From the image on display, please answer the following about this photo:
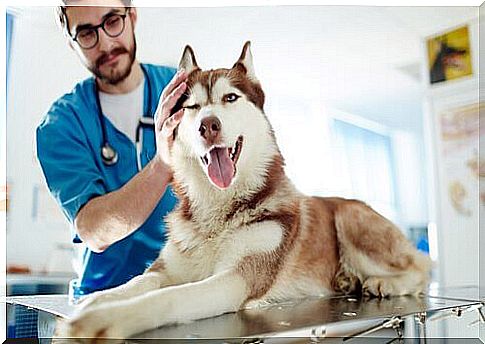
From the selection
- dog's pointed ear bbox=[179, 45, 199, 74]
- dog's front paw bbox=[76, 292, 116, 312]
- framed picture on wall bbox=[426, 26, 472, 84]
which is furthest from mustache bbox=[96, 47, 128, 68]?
framed picture on wall bbox=[426, 26, 472, 84]

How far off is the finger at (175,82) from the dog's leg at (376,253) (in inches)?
17.1

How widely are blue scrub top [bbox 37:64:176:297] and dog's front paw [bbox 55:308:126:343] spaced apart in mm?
321

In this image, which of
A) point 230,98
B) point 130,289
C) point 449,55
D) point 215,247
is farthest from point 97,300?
point 449,55

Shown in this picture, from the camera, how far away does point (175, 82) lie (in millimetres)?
1280

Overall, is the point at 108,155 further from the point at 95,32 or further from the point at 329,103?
the point at 329,103

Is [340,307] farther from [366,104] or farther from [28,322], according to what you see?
[28,322]

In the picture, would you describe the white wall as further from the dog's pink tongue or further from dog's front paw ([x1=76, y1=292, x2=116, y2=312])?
dog's front paw ([x1=76, y1=292, x2=116, y2=312])

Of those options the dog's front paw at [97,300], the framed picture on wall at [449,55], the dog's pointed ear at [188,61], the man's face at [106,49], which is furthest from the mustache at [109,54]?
the framed picture on wall at [449,55]

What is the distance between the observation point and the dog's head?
1213mm

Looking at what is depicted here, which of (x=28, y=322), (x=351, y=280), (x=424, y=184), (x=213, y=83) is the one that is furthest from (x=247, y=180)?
(x=28, y=322)

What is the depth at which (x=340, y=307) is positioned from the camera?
114 cm

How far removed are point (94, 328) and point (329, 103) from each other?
2.45 ft

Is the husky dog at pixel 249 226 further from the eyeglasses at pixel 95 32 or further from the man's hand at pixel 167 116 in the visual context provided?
the eyeglasses at pixel 95 32

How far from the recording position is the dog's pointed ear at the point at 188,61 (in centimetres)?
128
